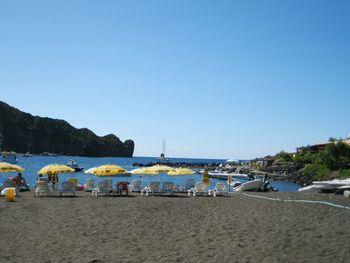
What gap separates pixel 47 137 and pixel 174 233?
169149 millimetres

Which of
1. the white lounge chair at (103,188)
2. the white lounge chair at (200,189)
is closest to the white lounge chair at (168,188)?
the white lounge chair at (200,189)

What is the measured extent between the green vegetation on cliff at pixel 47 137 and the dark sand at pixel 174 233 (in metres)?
135

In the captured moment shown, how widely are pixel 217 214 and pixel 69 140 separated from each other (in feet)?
562

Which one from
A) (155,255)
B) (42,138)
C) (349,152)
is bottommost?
(155,255)

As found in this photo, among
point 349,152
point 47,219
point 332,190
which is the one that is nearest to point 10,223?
point 47,219

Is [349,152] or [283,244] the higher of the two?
[349,152]

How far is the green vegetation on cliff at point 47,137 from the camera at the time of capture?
148375 mm

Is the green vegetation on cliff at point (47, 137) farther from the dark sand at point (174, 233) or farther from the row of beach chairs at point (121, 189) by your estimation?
the dark sand at point (174, 233)

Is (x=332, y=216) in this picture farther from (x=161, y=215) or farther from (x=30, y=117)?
(x=30, y=117)

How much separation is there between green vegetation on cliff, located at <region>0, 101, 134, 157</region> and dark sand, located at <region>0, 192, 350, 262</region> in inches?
5296

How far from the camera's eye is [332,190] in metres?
24.8

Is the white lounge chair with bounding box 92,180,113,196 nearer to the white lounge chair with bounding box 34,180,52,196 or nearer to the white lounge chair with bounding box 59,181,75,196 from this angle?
the white lounge chair with bounding box 59,181,75,196

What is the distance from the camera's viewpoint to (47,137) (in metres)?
174

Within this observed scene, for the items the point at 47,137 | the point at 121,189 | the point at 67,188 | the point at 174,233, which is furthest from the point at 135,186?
the point at 47,137
